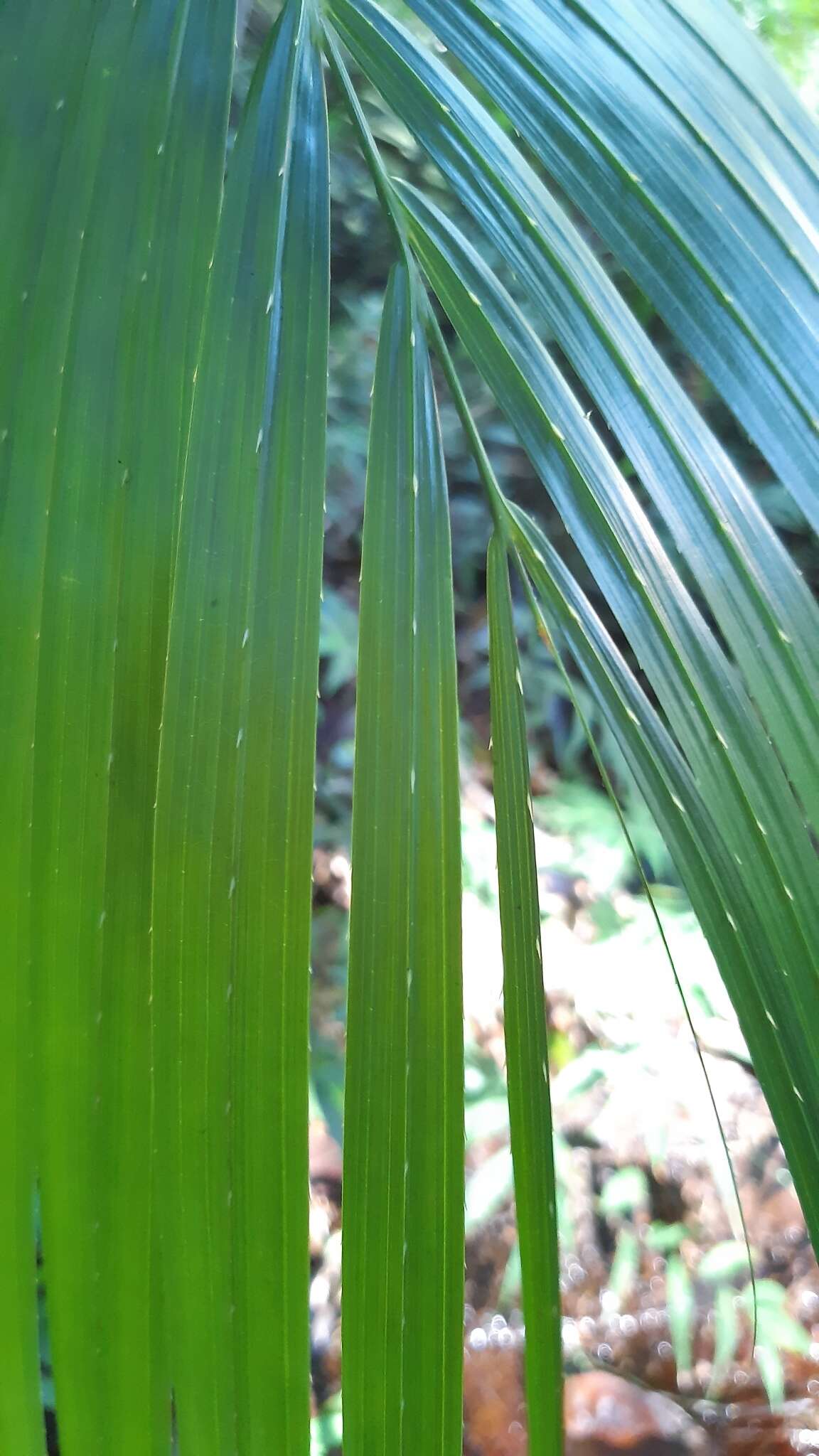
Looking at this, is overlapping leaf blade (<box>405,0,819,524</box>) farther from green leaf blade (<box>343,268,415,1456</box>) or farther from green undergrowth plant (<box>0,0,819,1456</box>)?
green leaf blade (<box>343,268,415,1456</box>)

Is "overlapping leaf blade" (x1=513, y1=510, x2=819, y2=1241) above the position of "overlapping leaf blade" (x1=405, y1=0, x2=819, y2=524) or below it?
below

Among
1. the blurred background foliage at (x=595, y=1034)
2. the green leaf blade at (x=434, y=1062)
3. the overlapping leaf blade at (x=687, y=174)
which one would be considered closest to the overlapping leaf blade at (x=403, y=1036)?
the green leaf blade at (x=434, y=1062)

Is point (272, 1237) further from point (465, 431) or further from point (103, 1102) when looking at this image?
point (465, 431)

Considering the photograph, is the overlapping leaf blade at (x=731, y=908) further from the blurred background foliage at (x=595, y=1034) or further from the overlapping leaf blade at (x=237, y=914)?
the blurred background foliage at (x=595, y=1034)

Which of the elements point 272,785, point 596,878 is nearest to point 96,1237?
point 272,785

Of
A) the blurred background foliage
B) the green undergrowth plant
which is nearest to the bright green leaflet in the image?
the green undergrowth plant

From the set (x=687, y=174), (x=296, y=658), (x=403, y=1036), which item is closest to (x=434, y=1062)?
(x=403, y=1036)
